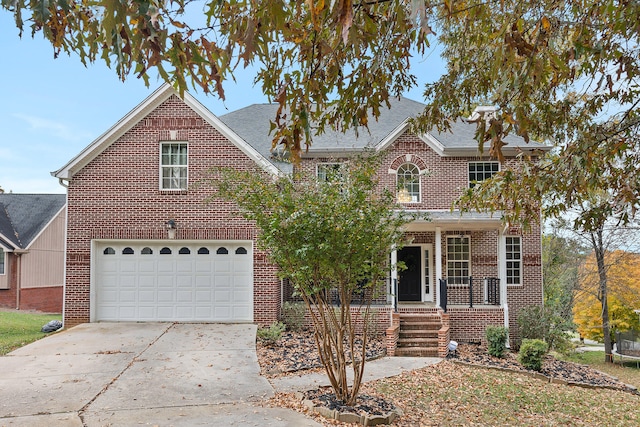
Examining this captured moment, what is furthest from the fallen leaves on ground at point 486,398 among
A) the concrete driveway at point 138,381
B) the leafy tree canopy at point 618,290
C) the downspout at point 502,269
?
the leafy tree canopy at point 618,290

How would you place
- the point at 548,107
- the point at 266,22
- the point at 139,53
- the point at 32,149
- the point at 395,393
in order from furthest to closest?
the point at 32,149, the point at 395,393, the point at 548,107, the point at 139,53, the point at 266,22

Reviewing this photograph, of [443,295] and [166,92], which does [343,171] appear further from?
[166,92]

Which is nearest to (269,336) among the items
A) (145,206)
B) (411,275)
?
(145,206)

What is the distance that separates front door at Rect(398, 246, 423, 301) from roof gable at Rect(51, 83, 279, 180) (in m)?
5.19

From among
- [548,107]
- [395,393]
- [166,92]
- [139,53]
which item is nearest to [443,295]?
[395,393]

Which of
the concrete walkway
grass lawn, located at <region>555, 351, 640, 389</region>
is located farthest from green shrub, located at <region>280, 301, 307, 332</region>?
grass lawn, located at <region>555, 351, 640, 389</region>

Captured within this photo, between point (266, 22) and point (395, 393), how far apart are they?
7.09 m

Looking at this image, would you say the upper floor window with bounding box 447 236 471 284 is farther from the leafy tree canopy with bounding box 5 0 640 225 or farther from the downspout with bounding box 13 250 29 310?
the downspout with bounding box 13 250 29 310

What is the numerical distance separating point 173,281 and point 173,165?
10.5 feet

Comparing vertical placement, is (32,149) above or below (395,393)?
above

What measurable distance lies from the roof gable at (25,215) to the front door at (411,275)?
17825mm

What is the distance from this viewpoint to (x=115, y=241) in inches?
574

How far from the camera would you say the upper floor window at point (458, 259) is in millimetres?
16422

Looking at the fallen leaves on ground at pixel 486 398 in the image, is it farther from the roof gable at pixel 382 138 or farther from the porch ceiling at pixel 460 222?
the roof gable at pixel 382 138
